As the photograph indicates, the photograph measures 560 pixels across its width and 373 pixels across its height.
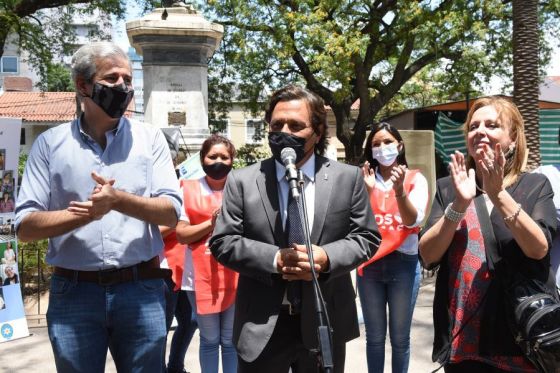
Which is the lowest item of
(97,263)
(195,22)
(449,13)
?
(97,263)

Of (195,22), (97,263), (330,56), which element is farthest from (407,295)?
(330,56)

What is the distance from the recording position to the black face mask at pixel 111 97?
9.14 feet

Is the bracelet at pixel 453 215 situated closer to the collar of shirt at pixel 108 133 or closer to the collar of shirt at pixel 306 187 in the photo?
the collar of shirt at pixel 306 187

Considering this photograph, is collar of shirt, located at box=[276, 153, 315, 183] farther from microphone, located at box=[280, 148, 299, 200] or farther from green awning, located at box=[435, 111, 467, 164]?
green awning, located at box=[435, 111, 467, 164]

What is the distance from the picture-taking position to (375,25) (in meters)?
19.1

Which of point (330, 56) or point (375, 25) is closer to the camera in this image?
point (330, 56)

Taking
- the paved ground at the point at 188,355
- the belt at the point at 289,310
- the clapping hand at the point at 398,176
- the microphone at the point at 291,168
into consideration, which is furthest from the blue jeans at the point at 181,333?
the microphone at the point at 291,168

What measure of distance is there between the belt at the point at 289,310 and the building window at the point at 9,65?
6559 centimetres

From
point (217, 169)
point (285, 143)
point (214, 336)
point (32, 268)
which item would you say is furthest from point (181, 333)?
point (32, 268)

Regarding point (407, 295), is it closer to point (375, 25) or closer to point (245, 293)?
point (245, 293)

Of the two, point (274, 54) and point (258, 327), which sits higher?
point (274, 54)

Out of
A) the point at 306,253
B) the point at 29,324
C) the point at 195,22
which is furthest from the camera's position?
the point at 195,22

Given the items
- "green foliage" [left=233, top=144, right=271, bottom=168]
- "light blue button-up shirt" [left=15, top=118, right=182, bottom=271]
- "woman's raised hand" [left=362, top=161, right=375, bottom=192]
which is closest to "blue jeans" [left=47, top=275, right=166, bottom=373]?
"light blue button-up shirt" [left=15, top=118, right=182, bottom=271]

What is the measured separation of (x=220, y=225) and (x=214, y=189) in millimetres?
1783
